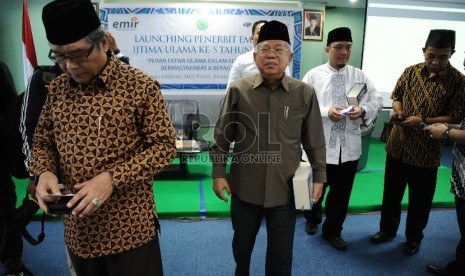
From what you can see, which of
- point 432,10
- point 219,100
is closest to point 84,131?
point 219,100

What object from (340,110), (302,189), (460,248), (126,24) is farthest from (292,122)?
(126,24)

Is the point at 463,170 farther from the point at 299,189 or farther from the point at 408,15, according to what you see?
the point at 408,15

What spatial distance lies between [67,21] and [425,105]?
226cm

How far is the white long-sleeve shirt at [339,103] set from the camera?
8.05 ft

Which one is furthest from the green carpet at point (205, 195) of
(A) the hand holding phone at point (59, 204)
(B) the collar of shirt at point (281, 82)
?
(A) the hand holding phone at point (59, 204)

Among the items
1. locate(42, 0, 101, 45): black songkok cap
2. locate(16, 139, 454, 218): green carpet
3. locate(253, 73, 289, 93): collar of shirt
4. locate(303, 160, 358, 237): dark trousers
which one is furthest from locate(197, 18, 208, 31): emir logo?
locate(42, 0, 101, 45): black songkok cap

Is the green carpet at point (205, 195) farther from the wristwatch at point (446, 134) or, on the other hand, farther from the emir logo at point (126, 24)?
the emir logo at point (126, 24)

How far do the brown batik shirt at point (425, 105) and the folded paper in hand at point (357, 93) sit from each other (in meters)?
0.30

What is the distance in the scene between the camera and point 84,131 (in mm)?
1079

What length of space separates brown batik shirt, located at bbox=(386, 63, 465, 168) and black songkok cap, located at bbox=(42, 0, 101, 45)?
2189 millimetres

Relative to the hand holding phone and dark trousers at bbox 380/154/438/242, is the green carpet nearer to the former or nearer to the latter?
dark trousers at bbox 380/154/438/242

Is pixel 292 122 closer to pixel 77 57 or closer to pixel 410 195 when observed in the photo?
pixel 77 57

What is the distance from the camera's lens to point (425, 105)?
2340mm

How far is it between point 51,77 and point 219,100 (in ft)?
10.1
